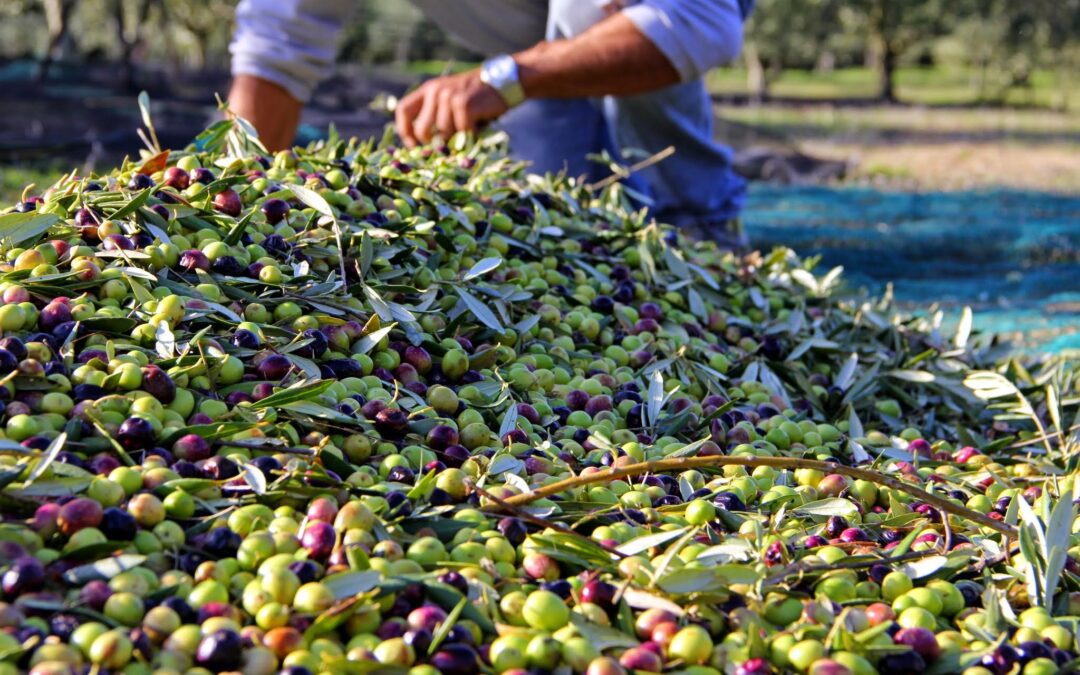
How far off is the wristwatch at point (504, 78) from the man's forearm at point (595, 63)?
0.04m

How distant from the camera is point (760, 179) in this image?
8.38 metres

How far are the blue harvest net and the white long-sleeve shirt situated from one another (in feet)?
4.74

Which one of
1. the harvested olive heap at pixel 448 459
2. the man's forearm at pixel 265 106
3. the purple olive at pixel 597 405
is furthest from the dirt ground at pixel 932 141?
the purple olive at pixel 597 405

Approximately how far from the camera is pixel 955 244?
554cm

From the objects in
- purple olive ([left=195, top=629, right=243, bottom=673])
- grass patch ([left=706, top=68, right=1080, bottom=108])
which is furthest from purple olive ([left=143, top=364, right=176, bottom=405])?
grass patch ([left=706, top=68, right=1080, bottom=108])

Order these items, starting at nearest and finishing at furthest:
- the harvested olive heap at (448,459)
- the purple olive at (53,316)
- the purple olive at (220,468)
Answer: the harvested olive heap at (448,459) → the purple olive at (220,468) → the purple olive at (53,316)

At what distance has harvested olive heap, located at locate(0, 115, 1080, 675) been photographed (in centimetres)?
135

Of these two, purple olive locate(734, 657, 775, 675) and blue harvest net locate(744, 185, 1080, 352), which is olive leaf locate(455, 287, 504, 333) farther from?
blue harvest net locate(744, 185, 1080, 352)

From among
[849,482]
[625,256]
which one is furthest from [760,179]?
[849,482]

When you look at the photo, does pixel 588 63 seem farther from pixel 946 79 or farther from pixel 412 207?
pixel 946 79

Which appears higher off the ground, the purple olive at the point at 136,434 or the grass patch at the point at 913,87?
the purple olive at the point at 136,434

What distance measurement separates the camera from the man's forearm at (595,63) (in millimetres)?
3789

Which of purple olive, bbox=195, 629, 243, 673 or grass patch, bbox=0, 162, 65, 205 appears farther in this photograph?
grass patch, bbox=0, 162, 65, 205

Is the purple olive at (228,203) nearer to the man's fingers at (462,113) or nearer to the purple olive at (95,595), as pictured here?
the purple olive at (95,595)
